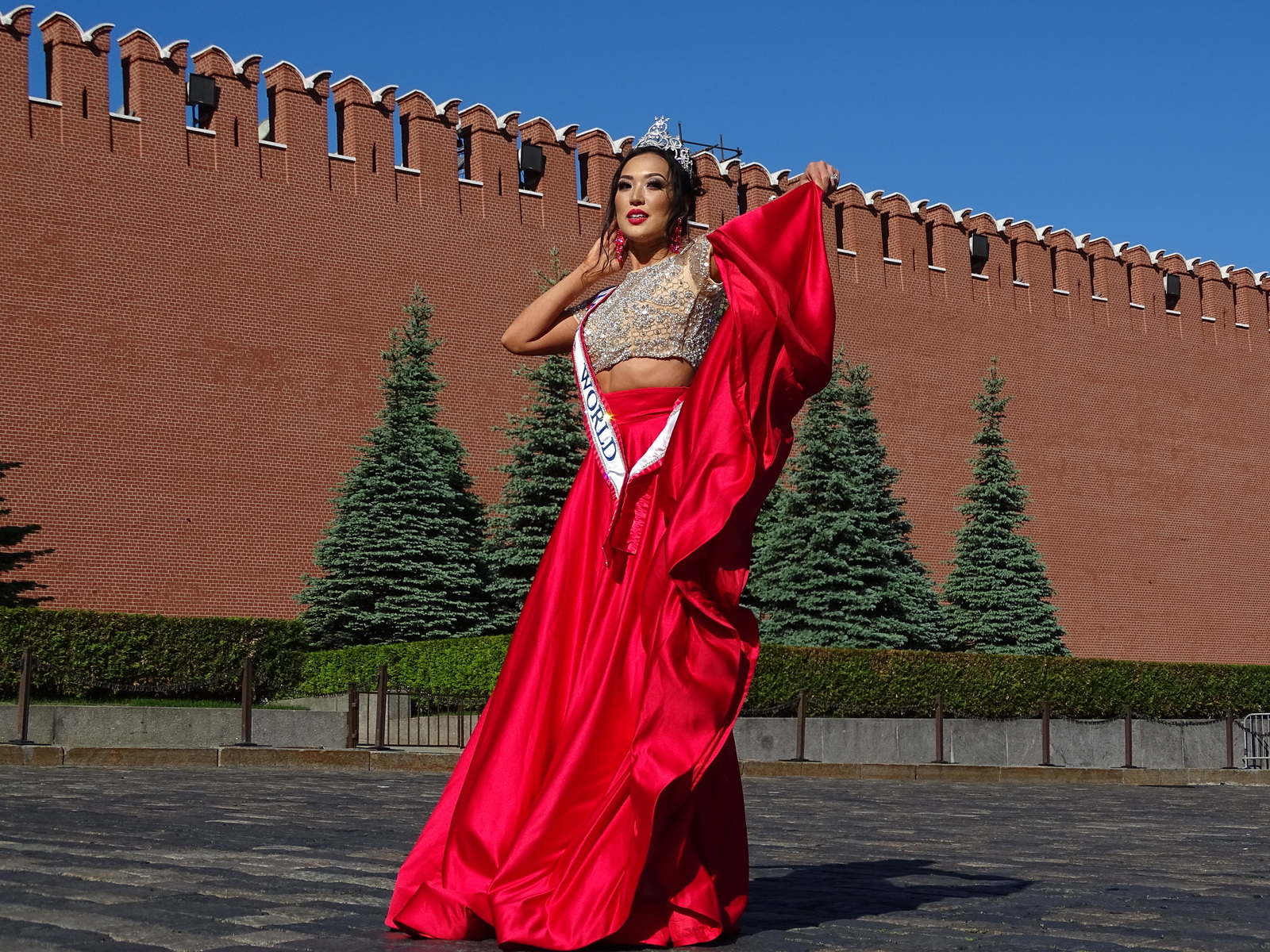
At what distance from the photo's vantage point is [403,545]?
57.6ft

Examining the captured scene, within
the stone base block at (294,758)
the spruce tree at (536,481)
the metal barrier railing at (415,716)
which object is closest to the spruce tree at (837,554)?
the spruce tree at (536,481)

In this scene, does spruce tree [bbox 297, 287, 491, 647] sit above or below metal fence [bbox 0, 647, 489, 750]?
above

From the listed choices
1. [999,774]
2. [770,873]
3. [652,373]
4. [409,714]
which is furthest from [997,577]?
[652,373]

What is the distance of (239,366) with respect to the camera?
1969 centimetres

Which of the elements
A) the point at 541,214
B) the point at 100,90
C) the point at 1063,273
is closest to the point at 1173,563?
the point at 1063,273

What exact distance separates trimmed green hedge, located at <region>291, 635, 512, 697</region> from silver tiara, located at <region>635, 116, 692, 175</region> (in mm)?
10173

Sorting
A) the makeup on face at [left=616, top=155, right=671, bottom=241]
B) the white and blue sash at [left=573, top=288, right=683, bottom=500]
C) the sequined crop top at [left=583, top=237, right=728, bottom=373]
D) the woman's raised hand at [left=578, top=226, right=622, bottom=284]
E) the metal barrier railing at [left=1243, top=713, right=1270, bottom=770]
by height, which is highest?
the makeup on face at [left=616, top=155, right=671, bottom=241]

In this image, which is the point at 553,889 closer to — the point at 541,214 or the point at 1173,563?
the point at 541,214

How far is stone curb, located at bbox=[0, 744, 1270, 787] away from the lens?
35.4ft

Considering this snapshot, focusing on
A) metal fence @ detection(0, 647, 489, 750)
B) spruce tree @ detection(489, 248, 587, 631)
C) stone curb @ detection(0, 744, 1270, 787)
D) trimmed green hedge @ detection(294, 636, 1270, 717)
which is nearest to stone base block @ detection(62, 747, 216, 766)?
stone curb @ detection(0, 744, 1270, 787)

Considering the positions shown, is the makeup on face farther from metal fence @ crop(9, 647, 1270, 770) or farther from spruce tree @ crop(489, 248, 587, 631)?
spruce tree @ crop(489, 248, 587, 631)

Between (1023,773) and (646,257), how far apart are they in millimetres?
11563

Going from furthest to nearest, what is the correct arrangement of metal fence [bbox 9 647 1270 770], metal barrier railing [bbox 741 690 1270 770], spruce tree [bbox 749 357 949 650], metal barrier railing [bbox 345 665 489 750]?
spruce tree [bbox 749 357 949 650]
metal barrier railing [bbox 741 690 1270 770]
metal barrier railing [bbox 345 665 489 750]
metal fence [bbox 9 647 1270 770]

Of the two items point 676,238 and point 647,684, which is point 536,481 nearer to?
point 676,238
